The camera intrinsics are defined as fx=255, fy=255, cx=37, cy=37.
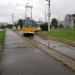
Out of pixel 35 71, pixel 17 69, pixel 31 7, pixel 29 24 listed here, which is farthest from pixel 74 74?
pixel 31 7

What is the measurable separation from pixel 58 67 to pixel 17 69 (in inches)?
67.8

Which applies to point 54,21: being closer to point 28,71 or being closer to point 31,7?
point 31,7

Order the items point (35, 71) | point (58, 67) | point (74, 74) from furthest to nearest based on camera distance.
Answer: point (58, 67)
point (35, 71)
point (74, 74)

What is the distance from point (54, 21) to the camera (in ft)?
429

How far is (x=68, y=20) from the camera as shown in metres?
150

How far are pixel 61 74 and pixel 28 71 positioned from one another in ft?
4.47

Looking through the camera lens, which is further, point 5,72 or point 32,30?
point 32,30

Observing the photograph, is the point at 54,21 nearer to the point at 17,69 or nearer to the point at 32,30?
the point at 32,30

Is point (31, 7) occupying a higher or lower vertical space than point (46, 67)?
higher

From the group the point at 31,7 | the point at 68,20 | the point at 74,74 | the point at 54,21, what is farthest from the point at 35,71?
the point at 68,20

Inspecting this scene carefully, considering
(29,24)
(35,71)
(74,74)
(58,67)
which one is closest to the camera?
(74,74)

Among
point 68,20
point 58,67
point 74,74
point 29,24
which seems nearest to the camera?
point 74,74

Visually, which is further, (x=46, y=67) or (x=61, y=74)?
(x=46, y=67)

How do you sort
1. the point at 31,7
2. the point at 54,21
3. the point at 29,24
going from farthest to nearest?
1. the point at 54,21
2. the point at 31,7
3. the point at 29,24
